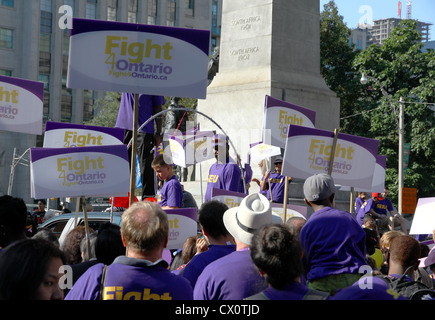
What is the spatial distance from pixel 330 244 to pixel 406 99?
32.2 m

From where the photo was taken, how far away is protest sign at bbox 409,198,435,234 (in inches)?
292

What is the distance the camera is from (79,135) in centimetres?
874

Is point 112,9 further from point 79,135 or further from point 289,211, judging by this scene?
point 289,211

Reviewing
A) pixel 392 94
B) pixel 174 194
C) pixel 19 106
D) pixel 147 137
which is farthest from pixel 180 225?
pixel 392 94

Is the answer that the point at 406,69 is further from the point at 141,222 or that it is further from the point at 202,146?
the point at 141,222

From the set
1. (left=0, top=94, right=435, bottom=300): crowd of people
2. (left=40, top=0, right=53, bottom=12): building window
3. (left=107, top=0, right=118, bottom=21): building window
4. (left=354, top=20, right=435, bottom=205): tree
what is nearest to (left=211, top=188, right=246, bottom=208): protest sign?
(left=0, top=94, right=435, bottom=300): crowd of people

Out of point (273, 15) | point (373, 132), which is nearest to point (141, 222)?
point (273, 15)

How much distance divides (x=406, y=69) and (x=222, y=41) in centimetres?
2249

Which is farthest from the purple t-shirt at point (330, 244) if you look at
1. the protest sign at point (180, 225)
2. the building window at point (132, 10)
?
the building window at point (132, 10)

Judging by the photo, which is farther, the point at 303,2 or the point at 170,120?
the point at 170,120

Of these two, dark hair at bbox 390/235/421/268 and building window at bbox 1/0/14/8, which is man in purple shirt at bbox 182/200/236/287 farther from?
building window at bbox 1/0/14/8

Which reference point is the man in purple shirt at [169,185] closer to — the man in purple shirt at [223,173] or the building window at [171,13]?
the man in purple shirt at [223,173]

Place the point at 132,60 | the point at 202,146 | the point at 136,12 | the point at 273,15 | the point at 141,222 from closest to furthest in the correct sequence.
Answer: the point at 141,222 → the point at 132,60 → the point at 202,146 → the point at 273,15 → the point at 136,12

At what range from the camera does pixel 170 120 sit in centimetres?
1770
